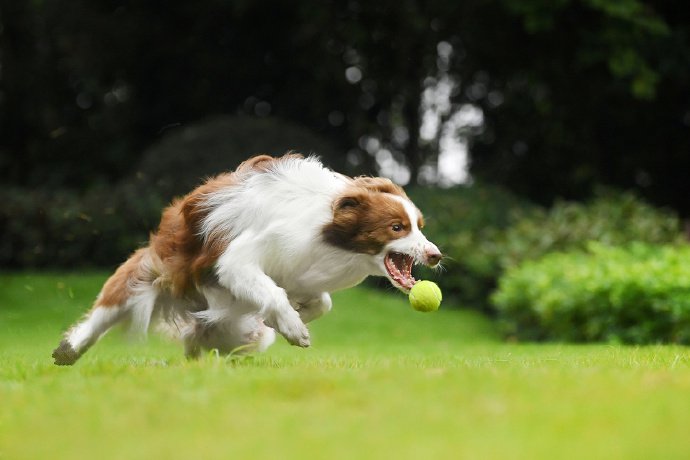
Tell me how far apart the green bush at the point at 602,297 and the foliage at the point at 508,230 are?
1.06 m

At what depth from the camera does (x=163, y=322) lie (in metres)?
6.66

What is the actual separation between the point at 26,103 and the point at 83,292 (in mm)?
7546

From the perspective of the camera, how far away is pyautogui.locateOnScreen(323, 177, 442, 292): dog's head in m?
5.85

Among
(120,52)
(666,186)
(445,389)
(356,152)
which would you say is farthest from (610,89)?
(445,389)

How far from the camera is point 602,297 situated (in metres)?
10.4

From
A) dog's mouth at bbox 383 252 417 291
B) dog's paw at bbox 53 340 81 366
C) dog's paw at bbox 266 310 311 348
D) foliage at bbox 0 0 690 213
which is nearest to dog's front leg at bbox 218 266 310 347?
dog's paw at bbox 266 310 311 348

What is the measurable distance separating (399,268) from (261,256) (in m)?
0.82

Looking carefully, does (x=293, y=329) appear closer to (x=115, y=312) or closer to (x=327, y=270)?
(x=327, y=270)

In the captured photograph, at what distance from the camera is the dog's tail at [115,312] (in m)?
6.35

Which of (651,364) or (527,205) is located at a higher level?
(527,205)

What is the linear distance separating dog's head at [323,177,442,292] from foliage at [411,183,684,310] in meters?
7.70

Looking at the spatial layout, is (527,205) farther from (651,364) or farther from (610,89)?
(651,364)

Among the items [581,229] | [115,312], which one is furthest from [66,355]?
[581,229]

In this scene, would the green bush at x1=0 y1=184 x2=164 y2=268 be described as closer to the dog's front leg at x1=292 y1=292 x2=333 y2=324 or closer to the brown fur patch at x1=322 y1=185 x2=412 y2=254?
the dog's front leg at x1=292 y1=292 x2=333 y2=324
